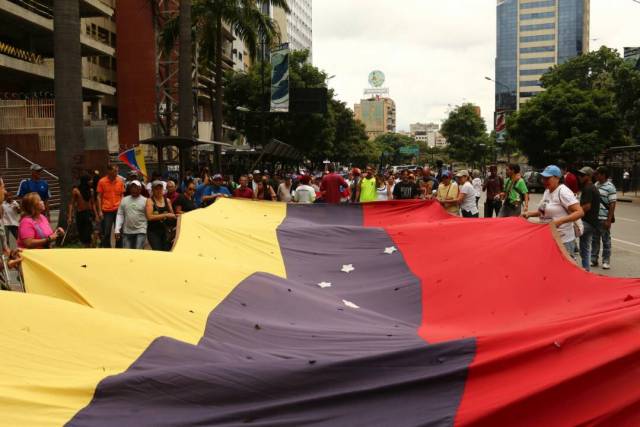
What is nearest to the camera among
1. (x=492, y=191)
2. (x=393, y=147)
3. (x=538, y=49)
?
(x=492, y=191)

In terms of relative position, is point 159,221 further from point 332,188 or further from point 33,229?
point 332,188

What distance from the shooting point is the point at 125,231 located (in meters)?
10.4

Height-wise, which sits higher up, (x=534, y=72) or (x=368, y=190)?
(x=534, y=72)

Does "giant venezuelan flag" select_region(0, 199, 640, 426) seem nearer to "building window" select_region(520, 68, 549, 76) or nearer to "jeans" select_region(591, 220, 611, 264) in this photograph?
"jeans" select_region(591, 220, 611, 264)

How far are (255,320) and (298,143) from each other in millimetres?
45528

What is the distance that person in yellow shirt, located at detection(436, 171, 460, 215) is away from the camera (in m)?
14.1

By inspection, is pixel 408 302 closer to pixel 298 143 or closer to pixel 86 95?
pixel 86 95

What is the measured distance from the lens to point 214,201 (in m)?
11.9

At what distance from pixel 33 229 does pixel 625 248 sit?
40.9 ft

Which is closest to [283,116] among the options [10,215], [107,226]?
[107,226]

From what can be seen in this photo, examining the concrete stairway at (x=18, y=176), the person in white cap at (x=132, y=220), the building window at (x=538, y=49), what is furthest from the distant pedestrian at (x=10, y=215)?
the building window at (x=538, y=49)

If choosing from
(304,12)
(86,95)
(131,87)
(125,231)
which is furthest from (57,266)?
(304,12)

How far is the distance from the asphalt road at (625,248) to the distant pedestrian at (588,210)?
14.8 inches

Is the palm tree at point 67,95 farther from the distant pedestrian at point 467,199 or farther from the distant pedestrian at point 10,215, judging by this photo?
the distant pedestrian at point 467,199
